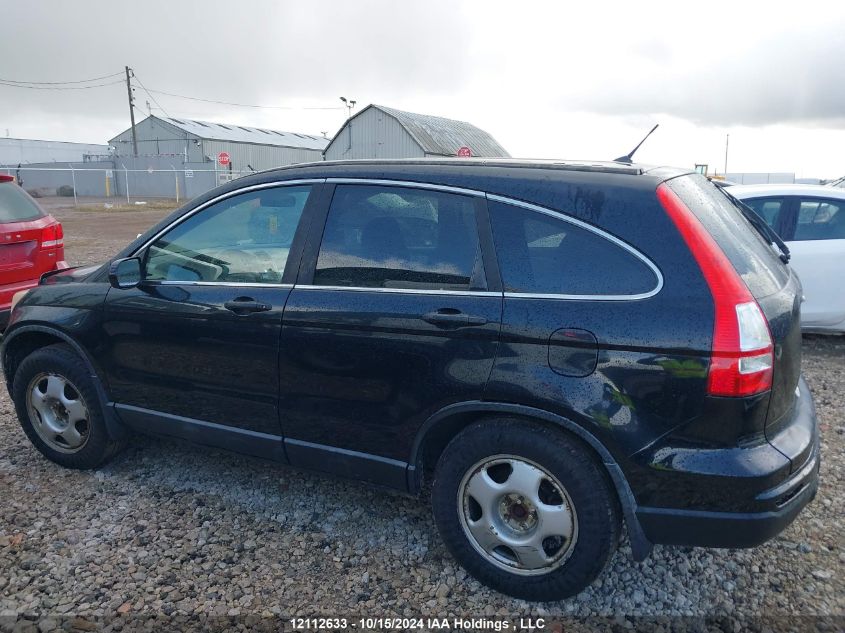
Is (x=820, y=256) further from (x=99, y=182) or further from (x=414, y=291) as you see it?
(x=99, y=182)

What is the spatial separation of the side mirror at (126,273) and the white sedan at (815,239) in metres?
5.47

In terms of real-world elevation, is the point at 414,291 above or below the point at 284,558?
above

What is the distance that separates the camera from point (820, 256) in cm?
625

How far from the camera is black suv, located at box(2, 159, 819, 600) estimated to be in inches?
92.4

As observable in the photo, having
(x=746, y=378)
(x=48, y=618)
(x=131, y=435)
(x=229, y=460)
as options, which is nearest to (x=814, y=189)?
(x=746, y=378)

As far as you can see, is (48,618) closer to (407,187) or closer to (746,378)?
(407,187)

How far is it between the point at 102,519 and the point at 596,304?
9.04 feet

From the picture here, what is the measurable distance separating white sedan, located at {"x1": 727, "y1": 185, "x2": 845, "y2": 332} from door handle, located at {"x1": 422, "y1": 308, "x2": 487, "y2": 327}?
190 inches

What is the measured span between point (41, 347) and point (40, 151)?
71.3 meters

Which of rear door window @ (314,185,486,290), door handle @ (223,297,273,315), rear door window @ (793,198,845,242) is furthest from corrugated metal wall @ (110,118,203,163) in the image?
rear door window @ (314,185,486,290)

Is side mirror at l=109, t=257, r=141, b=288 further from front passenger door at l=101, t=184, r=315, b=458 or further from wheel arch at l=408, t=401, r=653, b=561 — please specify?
wheel arch at l=408, t=401, r=653, b=561

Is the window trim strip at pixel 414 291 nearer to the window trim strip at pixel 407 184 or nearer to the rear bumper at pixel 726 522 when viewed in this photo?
the window trim strip at pixel 407 184

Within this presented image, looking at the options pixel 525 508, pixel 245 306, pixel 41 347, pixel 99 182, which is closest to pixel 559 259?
pixel 525 508

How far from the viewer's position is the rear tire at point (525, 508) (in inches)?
98.3
